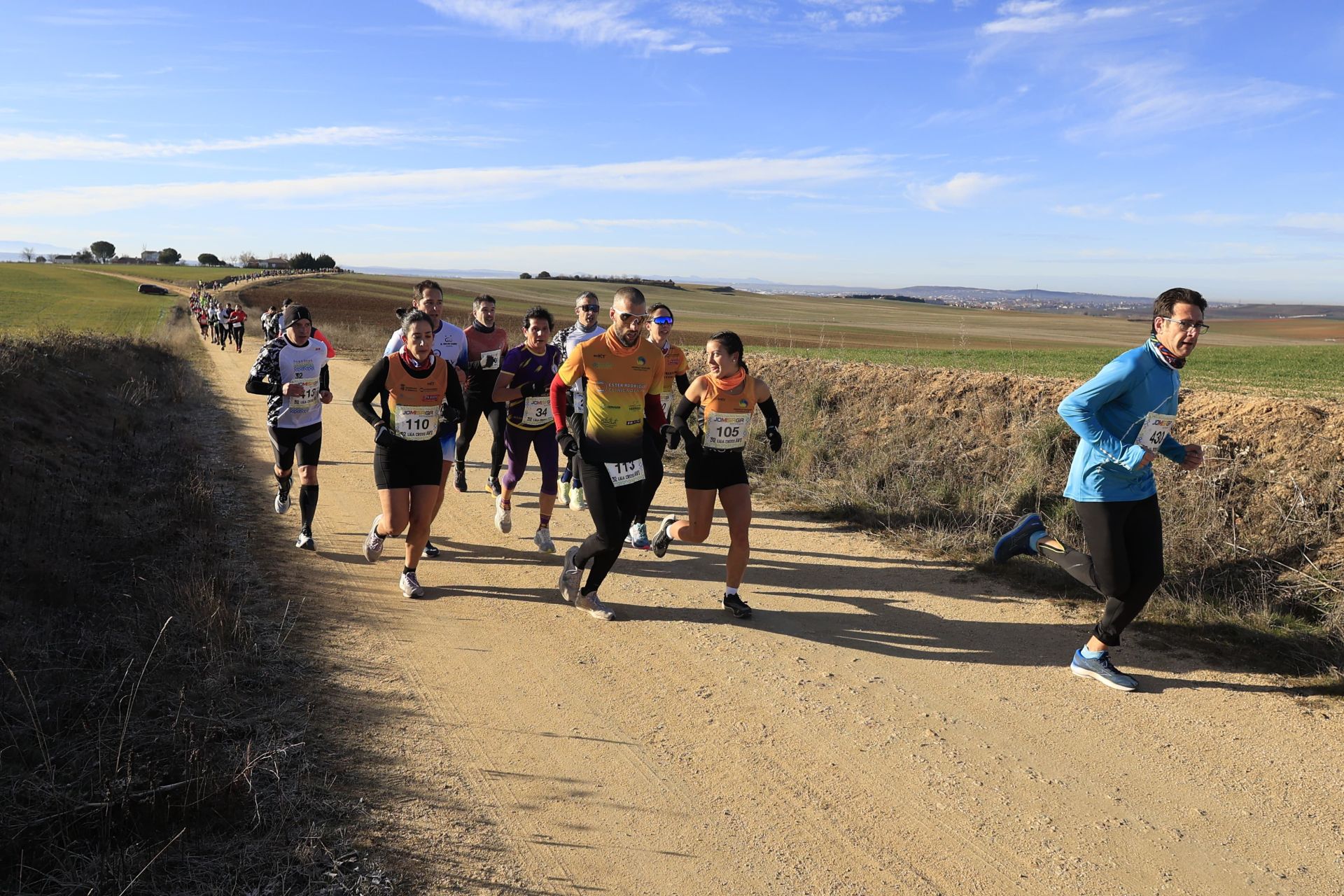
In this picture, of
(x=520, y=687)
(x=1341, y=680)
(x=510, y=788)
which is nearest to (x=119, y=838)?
(x=510, y=788)

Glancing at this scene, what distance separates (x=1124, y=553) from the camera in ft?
16.2

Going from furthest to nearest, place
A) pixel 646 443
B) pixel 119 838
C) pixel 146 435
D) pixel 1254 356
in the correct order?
pixel 1254 356 < pixel 146 435 < pixel 646 443 < pixel 119 838

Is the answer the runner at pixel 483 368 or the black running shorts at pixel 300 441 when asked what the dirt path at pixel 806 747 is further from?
the runner at pixel 483 368

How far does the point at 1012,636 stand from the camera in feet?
19.2

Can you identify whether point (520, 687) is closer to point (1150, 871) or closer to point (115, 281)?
point (1150, 871)

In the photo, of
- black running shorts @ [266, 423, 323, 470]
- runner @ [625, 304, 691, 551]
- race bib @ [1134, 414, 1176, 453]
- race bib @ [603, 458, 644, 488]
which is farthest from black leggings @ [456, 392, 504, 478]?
race bib @ [1134, 414, 1176, 453]

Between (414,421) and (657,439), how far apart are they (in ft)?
5.86

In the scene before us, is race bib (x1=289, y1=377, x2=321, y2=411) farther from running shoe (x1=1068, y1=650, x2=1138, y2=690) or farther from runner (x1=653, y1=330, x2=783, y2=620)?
running shoe (x1=1068, y1=650, x2=1138, y2=690)

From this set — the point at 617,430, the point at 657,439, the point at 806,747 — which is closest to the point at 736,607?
the point at 657,439

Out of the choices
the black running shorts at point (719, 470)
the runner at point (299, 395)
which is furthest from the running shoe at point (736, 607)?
the runner at point (299, 395)

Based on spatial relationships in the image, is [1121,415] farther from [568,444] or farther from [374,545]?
[374,545]

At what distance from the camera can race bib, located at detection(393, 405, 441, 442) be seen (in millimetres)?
6258

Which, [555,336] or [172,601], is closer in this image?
[172,601]

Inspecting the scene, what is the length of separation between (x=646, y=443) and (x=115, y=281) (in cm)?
10256
